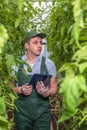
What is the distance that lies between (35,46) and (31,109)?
47 cm

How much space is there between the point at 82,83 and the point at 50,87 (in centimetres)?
195

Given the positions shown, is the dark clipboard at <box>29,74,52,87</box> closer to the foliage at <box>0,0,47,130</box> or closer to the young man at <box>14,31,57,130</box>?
the young man at <box>14,31,57,130</box>

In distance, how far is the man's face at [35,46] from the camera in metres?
2.83

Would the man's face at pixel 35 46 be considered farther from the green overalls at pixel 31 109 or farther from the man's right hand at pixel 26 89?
the man's right hand at pixel 26 89

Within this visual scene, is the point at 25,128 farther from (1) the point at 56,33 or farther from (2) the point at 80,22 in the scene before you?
(2) the point at 80,22

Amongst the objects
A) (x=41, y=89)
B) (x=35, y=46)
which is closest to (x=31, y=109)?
(x=41, y=89)

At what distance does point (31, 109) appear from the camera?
9.22 feet

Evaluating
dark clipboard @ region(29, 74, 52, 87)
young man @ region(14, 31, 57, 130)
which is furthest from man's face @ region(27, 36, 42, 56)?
dark clipboard @ region(29, 74, 52, 87)

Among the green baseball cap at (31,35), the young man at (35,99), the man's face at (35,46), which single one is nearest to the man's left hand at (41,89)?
the young man at (35,99)

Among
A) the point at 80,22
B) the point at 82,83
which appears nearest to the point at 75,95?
the point at 82,83

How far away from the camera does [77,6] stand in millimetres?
957

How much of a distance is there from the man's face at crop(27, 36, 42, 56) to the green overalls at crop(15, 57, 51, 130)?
0.09 meters

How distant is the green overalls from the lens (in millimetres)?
2805

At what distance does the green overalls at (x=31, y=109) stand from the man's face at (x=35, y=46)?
0.31 ft
